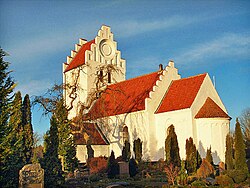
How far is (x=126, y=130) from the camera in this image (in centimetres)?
3456

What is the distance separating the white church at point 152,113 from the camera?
96.6ft

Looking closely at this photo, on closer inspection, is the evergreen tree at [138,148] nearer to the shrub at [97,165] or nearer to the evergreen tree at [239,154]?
the shrub at [97,165]

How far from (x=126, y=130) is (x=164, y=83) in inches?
249

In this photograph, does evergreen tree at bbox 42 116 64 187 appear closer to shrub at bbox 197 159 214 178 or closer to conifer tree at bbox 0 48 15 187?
conifer tree at bbox 0 48 15 187

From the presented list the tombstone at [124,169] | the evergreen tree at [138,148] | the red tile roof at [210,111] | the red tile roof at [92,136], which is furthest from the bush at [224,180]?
the red tile roof at [92,136]

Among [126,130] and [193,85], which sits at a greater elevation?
[193,85]

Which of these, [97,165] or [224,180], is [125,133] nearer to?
[97,165]

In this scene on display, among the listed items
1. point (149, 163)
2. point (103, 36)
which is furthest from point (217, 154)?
point (103, 36)

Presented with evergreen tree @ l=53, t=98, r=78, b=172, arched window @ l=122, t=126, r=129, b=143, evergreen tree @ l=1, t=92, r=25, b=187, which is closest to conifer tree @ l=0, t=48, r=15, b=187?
evergreen tree @ l=1, t=92, r=25, b=187

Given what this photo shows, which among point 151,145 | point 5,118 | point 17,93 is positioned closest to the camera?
point 5,118

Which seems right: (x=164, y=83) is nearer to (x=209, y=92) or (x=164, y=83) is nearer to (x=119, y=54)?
(x=209, y=92)

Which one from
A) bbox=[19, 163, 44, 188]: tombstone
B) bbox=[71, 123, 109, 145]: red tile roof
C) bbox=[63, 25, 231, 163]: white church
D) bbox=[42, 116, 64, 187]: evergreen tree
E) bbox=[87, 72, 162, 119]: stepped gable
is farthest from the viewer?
bbox=[87, 72, 162, 119]: stepped gable

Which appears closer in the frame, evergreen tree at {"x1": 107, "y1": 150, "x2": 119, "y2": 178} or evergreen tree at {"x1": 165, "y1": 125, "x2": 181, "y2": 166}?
evergreen tree at {"x1": 107, "y1": 150, "x2": 119, "y2": 178}

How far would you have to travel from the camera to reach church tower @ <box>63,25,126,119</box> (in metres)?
40.5
